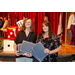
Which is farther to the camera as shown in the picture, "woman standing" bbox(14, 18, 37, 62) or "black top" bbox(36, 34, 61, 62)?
"woman standing" bbox(14, 18, 37, 62)

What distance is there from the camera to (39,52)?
150cm

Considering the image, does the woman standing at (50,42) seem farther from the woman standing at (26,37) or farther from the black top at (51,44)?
the woman standing at (26,37)

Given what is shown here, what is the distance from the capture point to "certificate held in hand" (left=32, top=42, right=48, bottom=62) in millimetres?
1483

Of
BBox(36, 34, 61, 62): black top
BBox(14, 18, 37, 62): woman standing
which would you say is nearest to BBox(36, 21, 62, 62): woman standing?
BBox(36, 34, 61, 62): black top

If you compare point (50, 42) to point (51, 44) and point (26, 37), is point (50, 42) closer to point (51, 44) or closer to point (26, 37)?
point (51, 44)

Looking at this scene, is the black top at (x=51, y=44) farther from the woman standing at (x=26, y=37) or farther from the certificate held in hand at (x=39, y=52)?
Result: the woman standing at (x=26, y=37)

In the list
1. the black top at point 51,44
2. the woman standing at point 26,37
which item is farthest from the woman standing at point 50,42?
the woman standing at point 26,37

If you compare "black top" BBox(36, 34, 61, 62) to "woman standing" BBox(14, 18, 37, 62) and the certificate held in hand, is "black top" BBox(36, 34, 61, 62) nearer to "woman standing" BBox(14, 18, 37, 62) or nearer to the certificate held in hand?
the certificate held in hand

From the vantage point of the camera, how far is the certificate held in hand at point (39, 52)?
1.48 metres

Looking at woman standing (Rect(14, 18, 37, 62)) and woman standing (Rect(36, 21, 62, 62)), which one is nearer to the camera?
woman standing (Rect(36, 21, 62, 62))

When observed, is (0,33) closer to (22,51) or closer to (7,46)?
(7,46)

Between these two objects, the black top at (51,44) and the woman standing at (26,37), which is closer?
the black top at (51,44)

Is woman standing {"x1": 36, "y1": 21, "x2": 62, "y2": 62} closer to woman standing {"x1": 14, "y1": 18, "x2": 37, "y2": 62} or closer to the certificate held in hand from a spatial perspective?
the certificate held in hand

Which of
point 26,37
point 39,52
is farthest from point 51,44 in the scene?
point 26,37
